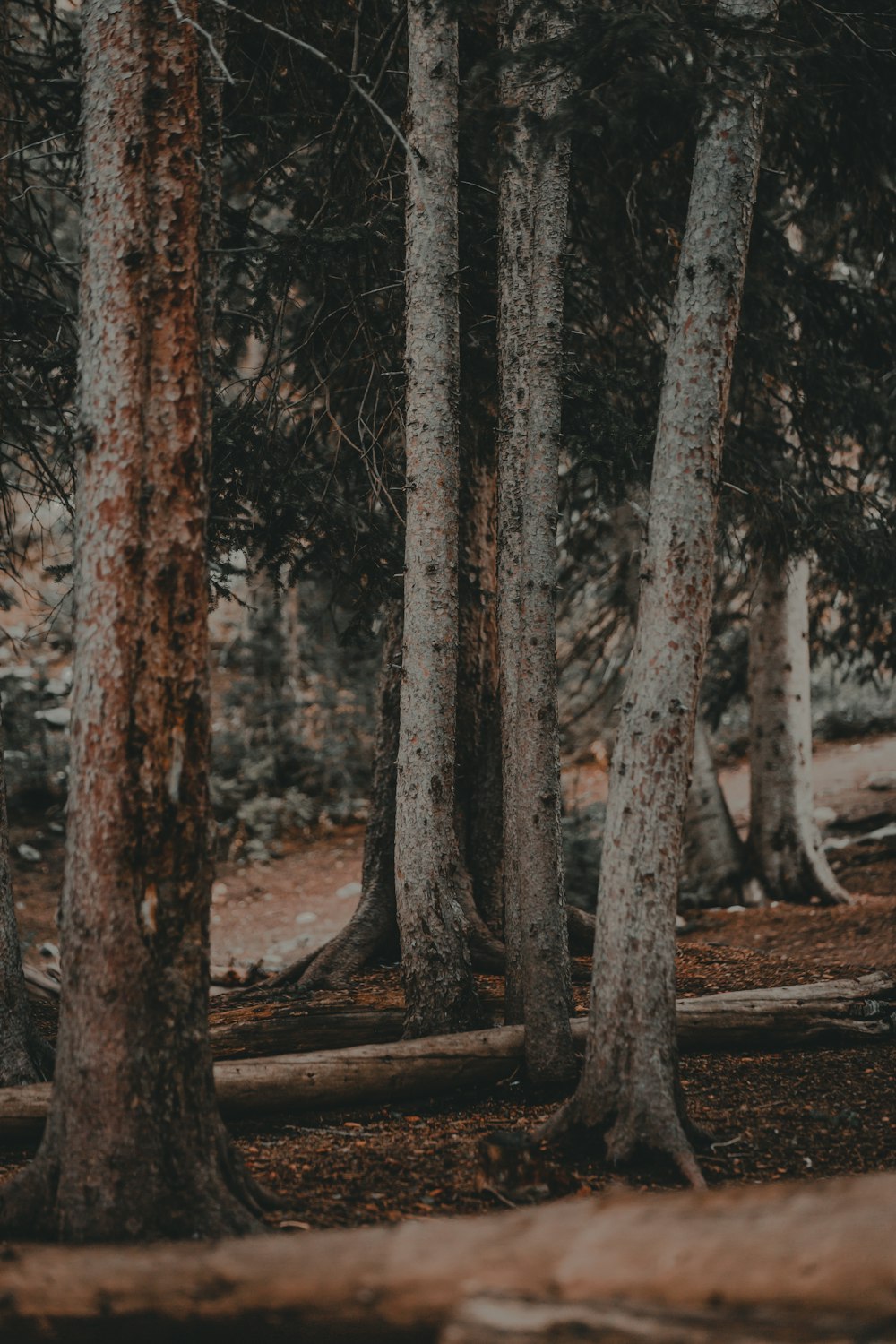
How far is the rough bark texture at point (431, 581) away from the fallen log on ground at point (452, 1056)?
0.91 ft

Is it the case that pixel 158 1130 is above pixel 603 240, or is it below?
below

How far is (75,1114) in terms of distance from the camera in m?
3.48

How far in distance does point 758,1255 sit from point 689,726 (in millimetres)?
2558

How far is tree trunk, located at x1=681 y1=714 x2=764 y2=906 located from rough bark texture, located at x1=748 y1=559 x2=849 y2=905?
381mm

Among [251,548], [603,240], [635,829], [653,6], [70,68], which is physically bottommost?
[635,829]

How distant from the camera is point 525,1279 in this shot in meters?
2.44

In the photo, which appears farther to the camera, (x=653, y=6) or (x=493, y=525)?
(x=493, y=525)

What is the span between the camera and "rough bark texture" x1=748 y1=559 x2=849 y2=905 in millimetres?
11484

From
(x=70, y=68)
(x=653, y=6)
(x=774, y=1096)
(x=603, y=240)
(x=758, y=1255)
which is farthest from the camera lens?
(x=603, y=240)

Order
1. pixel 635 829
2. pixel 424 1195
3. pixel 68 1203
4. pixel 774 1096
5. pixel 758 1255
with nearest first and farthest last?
pixel 758 1255 < pixel 68 1203 < pixel 424 1195 < pixel 635 829 < pixel 774 1096

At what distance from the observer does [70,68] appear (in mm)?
7359

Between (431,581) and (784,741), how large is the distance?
7.15 meters

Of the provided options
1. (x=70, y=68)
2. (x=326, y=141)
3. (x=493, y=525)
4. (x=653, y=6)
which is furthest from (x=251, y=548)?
(x=653, y=6)

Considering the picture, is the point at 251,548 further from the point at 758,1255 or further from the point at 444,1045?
the point at 758,1255
